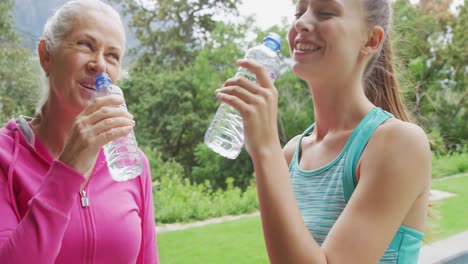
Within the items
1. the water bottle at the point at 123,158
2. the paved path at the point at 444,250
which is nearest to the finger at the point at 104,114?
the water bottle at the point at 123,158

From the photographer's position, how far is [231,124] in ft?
3.44

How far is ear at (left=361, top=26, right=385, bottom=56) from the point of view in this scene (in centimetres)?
90

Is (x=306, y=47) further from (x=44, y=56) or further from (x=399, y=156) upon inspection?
(x=44, y=56)

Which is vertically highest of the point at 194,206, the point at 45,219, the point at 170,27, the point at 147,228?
the point at 170,27

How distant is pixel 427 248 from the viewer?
2.92 meters

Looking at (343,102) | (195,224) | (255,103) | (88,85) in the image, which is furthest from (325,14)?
(195,224)

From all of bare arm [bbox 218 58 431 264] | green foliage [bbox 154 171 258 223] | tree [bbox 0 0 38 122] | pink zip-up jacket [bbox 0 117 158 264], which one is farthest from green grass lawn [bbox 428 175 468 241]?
tree [bbox 0 0 38 122]

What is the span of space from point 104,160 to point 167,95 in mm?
8414

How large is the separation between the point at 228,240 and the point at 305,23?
10.9 feet

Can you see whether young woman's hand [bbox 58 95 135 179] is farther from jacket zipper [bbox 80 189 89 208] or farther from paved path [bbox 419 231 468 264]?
paved path [bbox 419 231 468 264]

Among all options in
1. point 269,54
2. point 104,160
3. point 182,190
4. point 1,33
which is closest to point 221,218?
point 182,190

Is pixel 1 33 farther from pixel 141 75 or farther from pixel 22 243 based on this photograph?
pixel 22 243

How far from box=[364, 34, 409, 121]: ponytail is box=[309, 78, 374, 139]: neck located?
109 mm

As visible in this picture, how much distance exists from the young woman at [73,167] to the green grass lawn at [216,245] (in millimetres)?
2506
